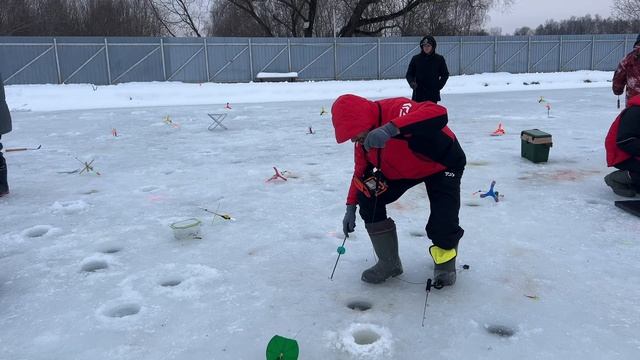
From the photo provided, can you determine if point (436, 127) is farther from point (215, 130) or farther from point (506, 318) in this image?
point (215, 130)

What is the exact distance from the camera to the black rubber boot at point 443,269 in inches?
116

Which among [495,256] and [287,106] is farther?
[287,106]

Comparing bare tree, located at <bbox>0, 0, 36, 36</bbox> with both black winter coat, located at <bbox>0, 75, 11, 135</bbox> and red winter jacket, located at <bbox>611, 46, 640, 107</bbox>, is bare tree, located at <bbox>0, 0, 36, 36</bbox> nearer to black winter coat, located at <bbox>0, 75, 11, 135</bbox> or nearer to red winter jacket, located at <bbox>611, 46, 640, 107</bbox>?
black winter coat, located at <bbox>0, 75, 11, 135</bbox>

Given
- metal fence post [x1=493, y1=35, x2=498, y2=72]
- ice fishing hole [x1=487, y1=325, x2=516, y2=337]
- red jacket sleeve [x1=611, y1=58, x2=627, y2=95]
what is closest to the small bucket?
ice fishing hole [x1=487, y1=325, x2=516, y2=337]

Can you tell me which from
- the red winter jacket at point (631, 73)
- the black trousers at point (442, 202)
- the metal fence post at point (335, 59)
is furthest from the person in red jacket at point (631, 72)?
the metal fence post at point (335, 59)

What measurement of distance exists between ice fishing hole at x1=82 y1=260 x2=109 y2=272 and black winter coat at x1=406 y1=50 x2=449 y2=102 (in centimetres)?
534

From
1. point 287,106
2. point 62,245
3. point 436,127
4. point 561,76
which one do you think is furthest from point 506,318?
point 561,76

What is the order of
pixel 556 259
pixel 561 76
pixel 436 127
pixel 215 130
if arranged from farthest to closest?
1. pixel 561 76
2. pixel 215 130
3. pixel 556 259
4. pixel 436 127

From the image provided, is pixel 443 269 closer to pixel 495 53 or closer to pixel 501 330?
pixel 501 330

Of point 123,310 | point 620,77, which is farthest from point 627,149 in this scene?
point 123,310

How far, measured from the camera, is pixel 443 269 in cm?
301

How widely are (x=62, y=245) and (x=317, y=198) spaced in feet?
7.05

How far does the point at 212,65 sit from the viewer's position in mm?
23000

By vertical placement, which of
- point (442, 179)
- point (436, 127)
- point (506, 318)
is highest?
point (436, 127)
